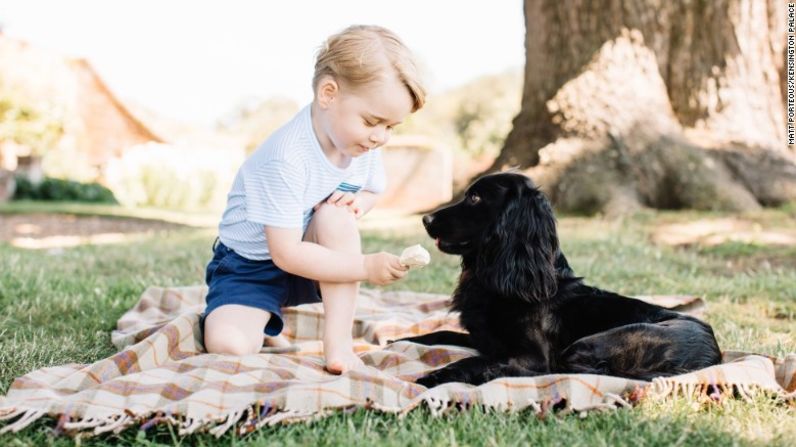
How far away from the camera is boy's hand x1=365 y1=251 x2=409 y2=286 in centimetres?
261

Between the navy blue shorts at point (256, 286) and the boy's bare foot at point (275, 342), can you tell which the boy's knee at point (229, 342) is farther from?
the boy's bare foot at point (275, 342)

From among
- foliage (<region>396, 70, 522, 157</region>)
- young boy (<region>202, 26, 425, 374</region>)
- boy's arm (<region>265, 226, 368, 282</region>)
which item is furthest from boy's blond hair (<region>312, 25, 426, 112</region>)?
foliage (<region>396, 70, 522, 157</region>)

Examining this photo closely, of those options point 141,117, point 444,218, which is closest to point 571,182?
point 444,218

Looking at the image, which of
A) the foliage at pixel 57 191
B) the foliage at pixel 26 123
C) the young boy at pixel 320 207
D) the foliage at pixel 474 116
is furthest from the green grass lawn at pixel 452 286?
the foliage at pixel 26 123

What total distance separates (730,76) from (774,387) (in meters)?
6.06

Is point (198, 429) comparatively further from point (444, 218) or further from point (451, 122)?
point (451, 122)

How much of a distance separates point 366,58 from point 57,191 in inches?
693

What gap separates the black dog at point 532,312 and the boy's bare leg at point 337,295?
342 mm

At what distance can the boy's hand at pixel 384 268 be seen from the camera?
8.55 ft

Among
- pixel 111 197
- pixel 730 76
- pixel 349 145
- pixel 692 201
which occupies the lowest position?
pixel 111 197

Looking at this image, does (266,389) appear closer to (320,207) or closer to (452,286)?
(320,207)

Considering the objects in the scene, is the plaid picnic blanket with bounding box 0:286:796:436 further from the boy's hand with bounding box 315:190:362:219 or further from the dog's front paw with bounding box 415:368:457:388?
the boy's hand with bounding box 315:190:362:219

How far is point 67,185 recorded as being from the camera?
18.5 metres

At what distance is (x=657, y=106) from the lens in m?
7.68
